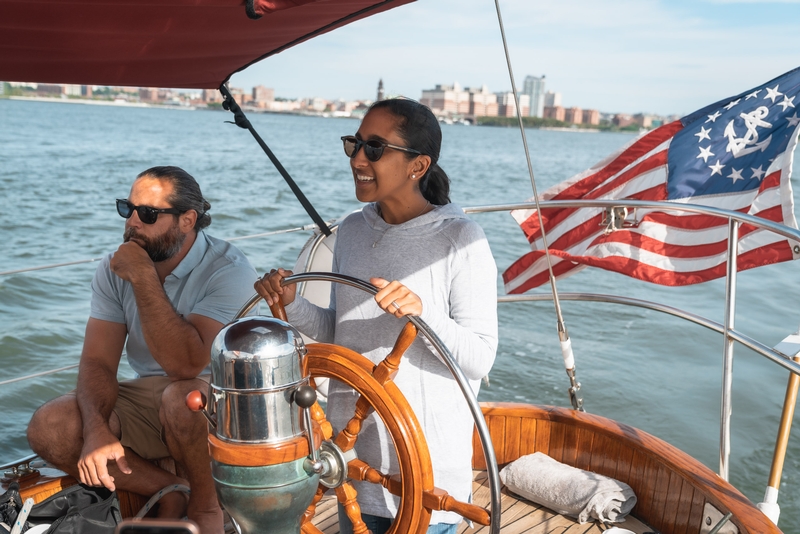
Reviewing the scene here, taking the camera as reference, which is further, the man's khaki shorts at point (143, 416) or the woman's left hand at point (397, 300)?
the man's khaki shorts at point (143, 416)

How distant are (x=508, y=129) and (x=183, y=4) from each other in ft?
256

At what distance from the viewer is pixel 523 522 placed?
6.99 feet

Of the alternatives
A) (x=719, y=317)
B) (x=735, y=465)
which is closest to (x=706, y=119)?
(x=735, y=465)

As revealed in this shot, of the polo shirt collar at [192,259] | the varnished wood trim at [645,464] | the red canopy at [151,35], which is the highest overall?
the red canopy at [151,35]

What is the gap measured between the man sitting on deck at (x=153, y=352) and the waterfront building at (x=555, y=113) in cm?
5143

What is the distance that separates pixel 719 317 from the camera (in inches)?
364

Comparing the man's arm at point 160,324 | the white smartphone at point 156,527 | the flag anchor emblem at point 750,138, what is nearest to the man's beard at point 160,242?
the man's arm at point 160,324

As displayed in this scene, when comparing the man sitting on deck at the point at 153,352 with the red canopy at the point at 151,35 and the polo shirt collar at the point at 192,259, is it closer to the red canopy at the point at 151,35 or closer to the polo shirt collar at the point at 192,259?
the polo shirt collar at the point at 192,259

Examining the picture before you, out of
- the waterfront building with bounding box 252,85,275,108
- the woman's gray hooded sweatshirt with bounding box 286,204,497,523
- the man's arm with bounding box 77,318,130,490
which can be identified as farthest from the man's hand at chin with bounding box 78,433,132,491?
the waterfront building with bounding box 252,85,275,108

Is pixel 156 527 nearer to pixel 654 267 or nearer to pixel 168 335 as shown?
pixel 168 335

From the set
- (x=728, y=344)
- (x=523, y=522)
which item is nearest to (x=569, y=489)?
Answer: (x=523, y=522)

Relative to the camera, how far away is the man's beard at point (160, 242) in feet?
6.84

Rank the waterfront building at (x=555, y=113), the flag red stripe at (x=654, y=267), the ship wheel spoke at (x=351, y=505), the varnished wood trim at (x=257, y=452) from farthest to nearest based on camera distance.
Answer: the waterfront building at (x=555, y=113) < the flag red stripe at (x=654, y=267) < the ship wheel spoke at (x=351, y=505) < the varnished wood trim at (x=257, y=452)

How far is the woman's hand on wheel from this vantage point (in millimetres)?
1424
